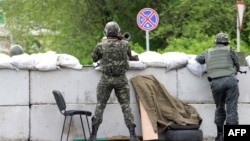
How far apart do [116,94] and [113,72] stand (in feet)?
1.32

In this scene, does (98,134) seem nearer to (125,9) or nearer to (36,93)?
(36,93)

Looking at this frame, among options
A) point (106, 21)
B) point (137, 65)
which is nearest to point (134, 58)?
point (137, 65)

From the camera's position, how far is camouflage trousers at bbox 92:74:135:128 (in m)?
10.8

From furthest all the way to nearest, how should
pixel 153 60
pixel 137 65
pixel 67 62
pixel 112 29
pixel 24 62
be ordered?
pixel 153 60 < pixel 137 65 < pixel 67 62 < pixel 24 62 < pixel 112 29

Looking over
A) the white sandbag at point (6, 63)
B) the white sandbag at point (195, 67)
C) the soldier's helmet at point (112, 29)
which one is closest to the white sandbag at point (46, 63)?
the white sandbag at point (6, 63)

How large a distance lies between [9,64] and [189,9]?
11462 mm

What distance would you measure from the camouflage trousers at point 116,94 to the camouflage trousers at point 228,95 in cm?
147

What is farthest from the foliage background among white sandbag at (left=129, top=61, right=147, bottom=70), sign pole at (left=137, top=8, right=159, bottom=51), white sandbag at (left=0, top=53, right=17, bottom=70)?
white sandbag at (left=0, top=53, right=17, bottom=70)

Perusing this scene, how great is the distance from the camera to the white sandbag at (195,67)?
11.9 metres

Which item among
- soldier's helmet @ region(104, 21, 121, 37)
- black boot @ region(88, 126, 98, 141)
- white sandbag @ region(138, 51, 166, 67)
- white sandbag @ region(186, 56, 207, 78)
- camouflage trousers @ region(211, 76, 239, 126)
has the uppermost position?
soldier's helmet @ region(104, 21, 121, 37)

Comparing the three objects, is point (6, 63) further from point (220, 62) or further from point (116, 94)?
point (220, 62)

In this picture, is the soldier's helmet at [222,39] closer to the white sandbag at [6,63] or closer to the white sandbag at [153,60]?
the white sandbag at [153,60]

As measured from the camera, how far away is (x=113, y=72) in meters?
10.8

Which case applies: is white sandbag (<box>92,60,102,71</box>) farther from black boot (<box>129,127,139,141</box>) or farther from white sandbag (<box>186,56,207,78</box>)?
white sandbag (<box>186,56,207,78</box>)
